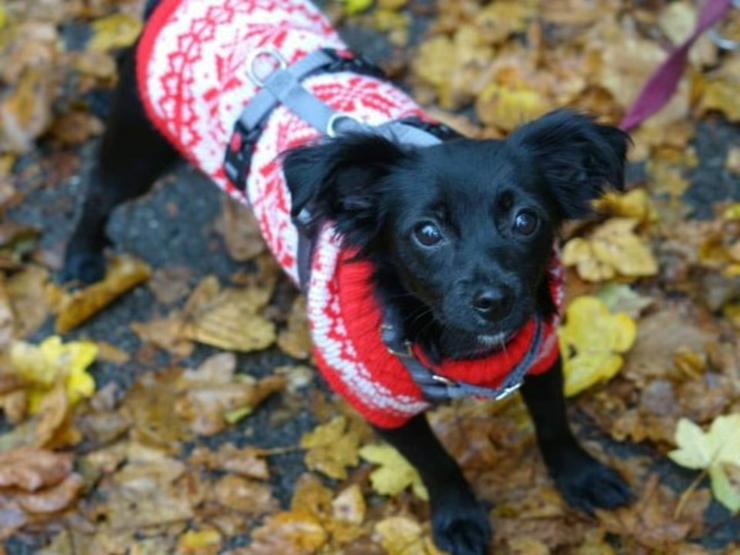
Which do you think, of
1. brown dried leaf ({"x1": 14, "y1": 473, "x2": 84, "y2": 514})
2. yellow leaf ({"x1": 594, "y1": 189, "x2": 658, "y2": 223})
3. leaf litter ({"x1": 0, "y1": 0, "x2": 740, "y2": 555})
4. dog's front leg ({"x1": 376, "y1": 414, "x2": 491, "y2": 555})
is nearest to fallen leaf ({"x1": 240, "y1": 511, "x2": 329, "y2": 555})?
leaf litter ({"x1": 0, "y1": 0, "x2": 740, "y2": 555})

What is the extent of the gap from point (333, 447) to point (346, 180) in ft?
3.77

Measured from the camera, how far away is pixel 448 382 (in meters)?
2.71

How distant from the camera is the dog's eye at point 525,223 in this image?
2.48 meters

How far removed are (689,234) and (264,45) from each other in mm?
1630

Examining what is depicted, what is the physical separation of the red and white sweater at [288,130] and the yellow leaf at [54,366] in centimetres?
87

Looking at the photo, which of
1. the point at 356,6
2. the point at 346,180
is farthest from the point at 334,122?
the point at 356,6

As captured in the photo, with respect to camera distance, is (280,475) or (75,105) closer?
(280,475)

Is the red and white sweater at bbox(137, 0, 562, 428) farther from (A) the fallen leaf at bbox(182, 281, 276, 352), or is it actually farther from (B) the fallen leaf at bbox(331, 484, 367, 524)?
(A) the fallen leaf at bbox(182, 281, 276, 352)

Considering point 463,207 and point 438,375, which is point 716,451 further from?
point 463,207

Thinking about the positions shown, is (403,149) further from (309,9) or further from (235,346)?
(235,346)

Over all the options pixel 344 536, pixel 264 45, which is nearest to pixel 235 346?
pixel 344 536

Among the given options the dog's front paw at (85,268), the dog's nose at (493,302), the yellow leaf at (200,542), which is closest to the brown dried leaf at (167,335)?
the dog's front paw at (85,268)

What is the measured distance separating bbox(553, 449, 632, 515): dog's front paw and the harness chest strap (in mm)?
495

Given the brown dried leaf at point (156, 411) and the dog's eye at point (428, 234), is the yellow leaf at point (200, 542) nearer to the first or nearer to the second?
the brown dried leaf at point (156, 411)
